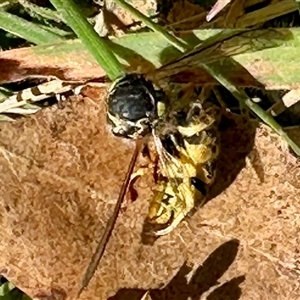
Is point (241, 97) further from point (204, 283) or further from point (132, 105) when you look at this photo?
point (204, 283)

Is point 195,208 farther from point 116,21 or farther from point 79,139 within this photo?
point 116,21

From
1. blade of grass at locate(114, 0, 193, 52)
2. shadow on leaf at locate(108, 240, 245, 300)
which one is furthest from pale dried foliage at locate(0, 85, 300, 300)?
blade of grass at locate(114, 0, 193, 52)

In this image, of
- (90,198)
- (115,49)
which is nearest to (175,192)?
(90,198)

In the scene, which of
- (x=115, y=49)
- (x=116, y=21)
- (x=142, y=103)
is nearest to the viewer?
(x=142, y=103)

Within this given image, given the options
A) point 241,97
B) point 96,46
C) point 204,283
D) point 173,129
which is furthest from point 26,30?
point 204,283

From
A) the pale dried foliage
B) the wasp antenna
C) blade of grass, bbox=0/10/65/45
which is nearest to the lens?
the wasp antenna

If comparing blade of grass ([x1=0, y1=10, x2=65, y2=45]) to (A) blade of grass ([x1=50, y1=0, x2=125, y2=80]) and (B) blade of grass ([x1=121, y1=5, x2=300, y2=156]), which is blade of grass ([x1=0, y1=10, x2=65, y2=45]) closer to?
(A) blade of grass ([x1=50, y1=0, x2=125, y2=80])
